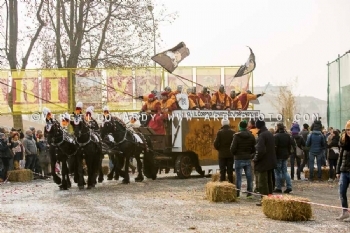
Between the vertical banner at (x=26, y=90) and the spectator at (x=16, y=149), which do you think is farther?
the vertical banner at (x=26, y=90)

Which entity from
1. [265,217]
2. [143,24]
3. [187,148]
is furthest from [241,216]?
[143,24]

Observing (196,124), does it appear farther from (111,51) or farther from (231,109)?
Result: (111,51)

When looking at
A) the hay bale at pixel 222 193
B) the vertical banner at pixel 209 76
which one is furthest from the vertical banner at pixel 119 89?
the hay bale at pixel 222 193

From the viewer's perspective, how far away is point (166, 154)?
962 inches

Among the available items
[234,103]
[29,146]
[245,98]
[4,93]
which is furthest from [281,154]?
[4,93]

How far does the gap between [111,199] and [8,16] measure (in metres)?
21.0

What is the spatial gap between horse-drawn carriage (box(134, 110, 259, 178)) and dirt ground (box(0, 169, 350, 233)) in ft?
10.7

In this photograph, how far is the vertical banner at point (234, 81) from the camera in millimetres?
29047

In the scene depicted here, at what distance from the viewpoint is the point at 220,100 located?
25578 millimetres

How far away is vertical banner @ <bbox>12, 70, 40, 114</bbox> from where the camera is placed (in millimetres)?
28750

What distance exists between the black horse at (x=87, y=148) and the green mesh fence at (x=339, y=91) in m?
9.69

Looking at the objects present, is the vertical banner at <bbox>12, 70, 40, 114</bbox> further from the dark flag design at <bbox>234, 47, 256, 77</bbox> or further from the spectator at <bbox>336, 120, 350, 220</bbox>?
the spectator at <bbox>336, 120, 350, 220</bbox>

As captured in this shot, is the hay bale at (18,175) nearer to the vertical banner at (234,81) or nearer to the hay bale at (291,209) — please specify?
the vertical banner at (234,81)

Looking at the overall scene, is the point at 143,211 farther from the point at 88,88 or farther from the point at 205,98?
the point at 88,88
